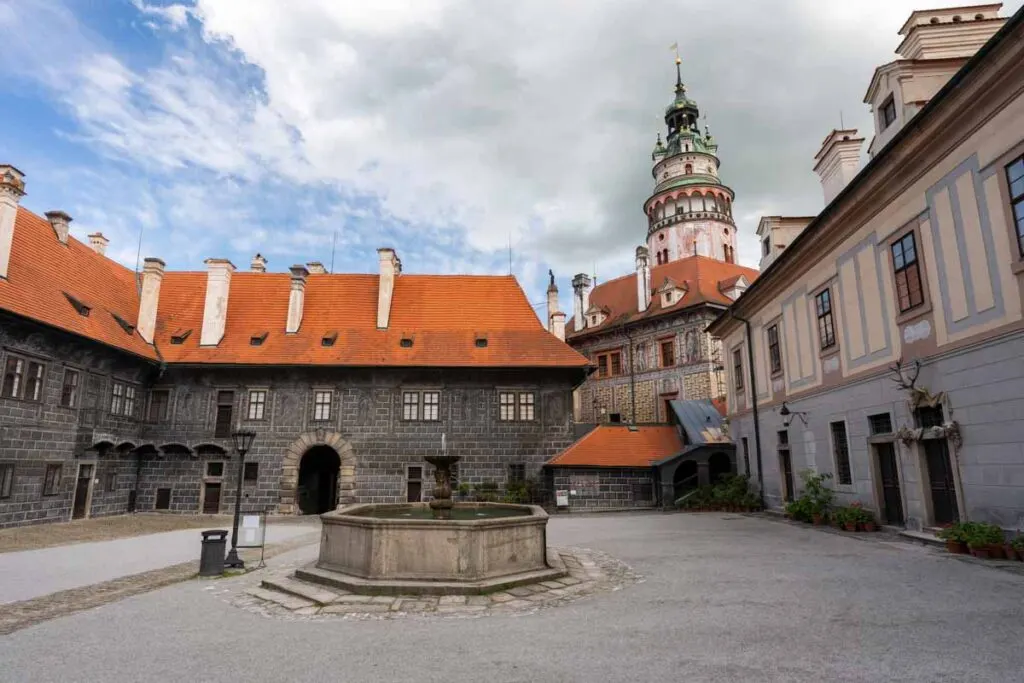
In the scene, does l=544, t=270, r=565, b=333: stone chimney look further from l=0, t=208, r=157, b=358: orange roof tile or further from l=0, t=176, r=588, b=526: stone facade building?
l=0, t=208, r=157, b=358: orange roof tile

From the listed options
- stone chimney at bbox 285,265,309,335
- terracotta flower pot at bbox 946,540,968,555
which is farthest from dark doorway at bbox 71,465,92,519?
terracotta flower pot at bbox 946,540,968,555

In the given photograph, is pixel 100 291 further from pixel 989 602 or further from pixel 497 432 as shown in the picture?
pixel 989 602

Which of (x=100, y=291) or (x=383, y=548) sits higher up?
(x=100, y=291)

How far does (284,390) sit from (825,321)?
1986 centimetres

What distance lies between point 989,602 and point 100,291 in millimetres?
27882

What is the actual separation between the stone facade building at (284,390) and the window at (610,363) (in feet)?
43.9

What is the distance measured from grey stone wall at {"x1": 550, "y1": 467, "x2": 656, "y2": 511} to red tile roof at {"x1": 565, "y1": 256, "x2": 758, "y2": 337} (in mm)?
14424

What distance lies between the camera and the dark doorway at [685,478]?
2292 centimetres

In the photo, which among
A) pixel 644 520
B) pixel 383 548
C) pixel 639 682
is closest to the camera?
pixel 639 682

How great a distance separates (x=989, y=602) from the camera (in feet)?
21.9

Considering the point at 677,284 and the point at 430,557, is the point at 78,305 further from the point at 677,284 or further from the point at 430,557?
the point at 677,284

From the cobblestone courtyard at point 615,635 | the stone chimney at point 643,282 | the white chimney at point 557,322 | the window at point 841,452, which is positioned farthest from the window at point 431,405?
the stone chimney at point 643,282

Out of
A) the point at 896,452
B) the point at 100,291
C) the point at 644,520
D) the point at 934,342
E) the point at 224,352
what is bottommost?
the point at 644,520

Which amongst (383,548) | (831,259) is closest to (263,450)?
(383,548)
